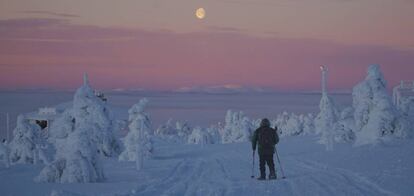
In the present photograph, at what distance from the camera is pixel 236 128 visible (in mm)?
96750

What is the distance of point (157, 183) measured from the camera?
Answer: 2044 cm

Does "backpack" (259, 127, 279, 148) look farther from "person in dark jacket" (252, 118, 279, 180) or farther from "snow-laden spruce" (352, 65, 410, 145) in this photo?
"snow-laden spruce" (352, 65, 410, 145)

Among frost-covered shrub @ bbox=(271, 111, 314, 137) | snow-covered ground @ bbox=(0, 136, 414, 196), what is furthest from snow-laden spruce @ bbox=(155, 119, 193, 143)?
snow-covered ground @ bbox=(0, 136, 414, 196)

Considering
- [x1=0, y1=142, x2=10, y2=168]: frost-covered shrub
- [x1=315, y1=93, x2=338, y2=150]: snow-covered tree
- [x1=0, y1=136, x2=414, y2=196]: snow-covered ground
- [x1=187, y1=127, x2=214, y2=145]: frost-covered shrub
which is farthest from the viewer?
[x1=187, y1=127, x2=214, y2=145]: frost-covered shrub

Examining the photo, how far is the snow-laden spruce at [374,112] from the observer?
41250 mm

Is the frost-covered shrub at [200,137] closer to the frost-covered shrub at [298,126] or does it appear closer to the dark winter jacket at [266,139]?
the frost-covered shrub at [298,126]

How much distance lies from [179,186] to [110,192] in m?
2.50

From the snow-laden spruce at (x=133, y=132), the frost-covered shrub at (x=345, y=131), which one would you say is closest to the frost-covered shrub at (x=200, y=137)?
the frost-covered shrub at (x=345, y=131)

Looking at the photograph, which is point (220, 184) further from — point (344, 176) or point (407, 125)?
point (407, 125)

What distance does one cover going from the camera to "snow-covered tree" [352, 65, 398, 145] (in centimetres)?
4128

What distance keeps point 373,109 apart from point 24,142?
2584cm

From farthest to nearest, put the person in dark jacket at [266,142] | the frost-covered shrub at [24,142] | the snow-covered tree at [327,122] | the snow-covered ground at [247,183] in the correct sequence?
the snow-covered tree at [327,122]
the frost-covered shrub at [24,142]
the person in dark jacket at [266,142]
the snow-covered ground at [247,183]

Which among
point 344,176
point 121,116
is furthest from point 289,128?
point 344,176

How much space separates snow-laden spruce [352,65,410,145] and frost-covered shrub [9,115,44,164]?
78.5 ft
